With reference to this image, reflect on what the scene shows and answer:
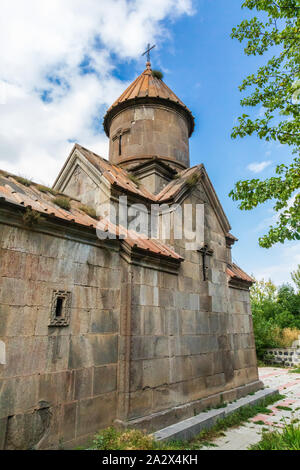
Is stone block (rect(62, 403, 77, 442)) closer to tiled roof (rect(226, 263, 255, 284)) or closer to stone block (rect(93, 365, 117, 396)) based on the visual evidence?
stone block (rect(93, 365, 117, 396))

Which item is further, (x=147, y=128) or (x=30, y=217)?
(x=147, y=128)

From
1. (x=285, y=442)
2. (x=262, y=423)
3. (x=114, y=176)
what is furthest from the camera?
(x=114, y=176)

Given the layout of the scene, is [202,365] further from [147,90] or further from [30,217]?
[147,90]

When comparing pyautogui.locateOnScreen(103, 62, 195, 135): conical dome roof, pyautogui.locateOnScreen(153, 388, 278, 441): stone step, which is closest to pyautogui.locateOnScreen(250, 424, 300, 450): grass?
pyautogui.locateOnScreen(153, 388, 278, 441): stone step

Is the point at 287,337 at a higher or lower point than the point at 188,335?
lower

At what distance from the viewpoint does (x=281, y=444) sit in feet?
13.2

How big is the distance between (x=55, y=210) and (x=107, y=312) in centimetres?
188

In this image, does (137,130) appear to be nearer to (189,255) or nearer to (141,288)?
(189,255)

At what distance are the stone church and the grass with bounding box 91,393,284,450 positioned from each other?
36 cm

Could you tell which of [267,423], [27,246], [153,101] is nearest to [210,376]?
[267,423]

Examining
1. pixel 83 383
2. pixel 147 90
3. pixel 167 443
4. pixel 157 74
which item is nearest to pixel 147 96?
pixel 147 90

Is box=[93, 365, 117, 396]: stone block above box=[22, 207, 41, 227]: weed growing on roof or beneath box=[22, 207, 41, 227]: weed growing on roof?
beneath

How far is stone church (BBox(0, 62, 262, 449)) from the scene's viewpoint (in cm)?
376

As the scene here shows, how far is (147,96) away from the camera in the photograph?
9.22m
